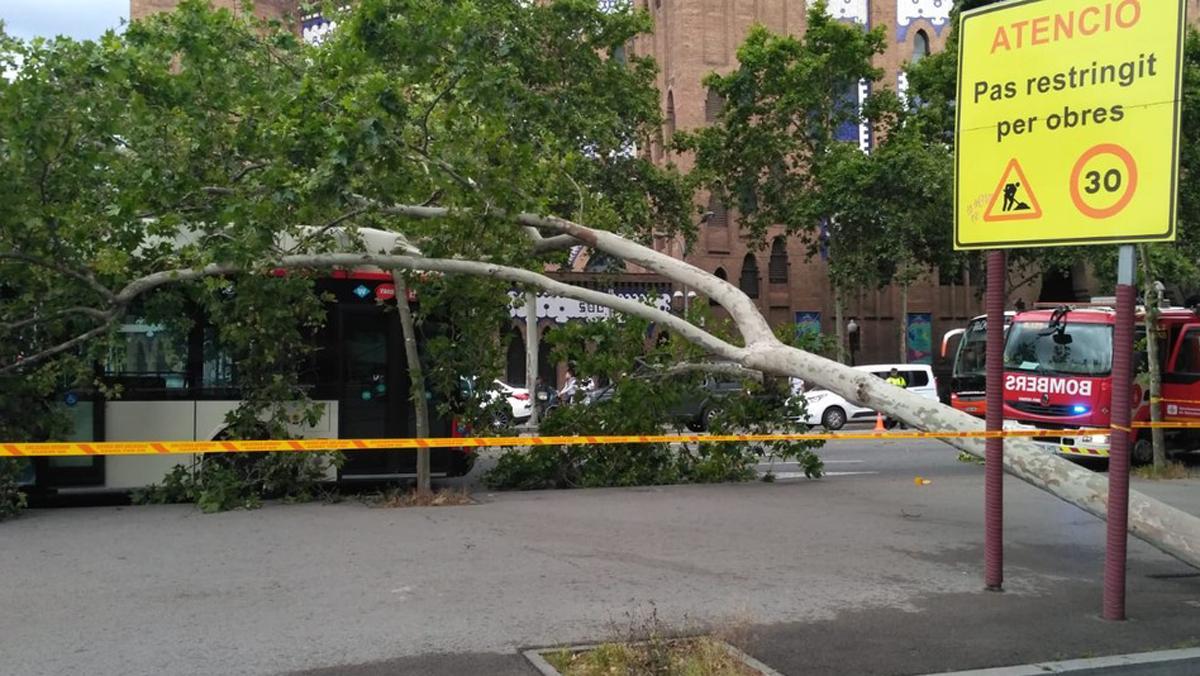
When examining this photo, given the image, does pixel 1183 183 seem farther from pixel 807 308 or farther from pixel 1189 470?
pixel 807 308

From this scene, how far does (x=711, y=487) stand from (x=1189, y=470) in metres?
7.93

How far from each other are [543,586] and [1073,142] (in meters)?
4.75

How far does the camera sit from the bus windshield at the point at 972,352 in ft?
60.4

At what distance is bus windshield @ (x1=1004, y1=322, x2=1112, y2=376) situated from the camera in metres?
16.0

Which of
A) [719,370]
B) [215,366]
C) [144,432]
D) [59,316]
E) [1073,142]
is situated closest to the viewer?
[1073,142]

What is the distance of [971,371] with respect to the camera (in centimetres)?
1844

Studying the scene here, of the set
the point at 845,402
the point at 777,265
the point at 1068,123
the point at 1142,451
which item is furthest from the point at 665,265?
the point at 777,265

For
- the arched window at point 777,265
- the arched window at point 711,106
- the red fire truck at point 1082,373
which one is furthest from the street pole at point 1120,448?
the arched window at point 777,265

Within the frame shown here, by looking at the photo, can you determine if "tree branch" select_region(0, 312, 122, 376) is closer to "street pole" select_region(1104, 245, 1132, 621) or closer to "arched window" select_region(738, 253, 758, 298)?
"street pole" select_region(1104, 245, 1132, 621)

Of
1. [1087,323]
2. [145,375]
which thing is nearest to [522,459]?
[145,375]

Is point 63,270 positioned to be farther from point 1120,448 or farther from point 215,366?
point 1120,448

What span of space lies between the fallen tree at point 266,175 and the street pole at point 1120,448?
6.09 feet

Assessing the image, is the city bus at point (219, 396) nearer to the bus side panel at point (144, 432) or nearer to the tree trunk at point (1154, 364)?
the bus side panel at point (144, 432)

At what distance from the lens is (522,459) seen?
13547 mm
